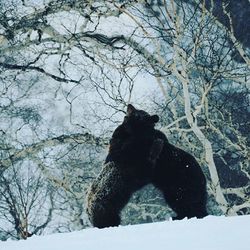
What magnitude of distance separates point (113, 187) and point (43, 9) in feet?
31.2

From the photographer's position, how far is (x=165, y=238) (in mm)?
2477

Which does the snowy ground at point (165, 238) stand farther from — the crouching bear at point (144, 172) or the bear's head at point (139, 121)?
the bear's head at point (139, 121)

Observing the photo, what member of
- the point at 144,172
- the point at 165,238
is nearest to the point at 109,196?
the point at 144,172

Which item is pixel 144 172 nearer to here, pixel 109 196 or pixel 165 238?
pixel 109 196

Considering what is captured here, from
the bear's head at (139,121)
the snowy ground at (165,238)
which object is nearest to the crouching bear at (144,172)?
→ the bear's head at (139,121)

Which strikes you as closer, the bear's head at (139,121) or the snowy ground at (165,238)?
the snowy ground at (165,238)

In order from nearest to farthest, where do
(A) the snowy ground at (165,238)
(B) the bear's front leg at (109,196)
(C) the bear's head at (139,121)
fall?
(A) the snowy ground at (165,238)
(B) the bear's front leg at (109,196)
(C) the bear's head at (139,121)

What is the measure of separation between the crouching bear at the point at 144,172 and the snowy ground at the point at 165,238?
9.31 feet

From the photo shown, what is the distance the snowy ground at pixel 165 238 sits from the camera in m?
2.20

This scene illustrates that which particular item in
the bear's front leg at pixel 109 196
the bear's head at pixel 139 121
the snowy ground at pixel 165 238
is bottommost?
the snowy ground at pixel 165 238

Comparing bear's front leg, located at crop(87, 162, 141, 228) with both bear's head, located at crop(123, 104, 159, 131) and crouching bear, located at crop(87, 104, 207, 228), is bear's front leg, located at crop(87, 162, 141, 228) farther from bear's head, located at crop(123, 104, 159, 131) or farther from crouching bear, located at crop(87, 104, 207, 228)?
bear's head, located at crop(123, 104, 159, 131)

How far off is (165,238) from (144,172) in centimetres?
357

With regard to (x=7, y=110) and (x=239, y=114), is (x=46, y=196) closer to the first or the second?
(x=7, y=110)

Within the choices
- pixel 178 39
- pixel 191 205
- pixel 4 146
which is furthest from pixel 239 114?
pixel 191 205
